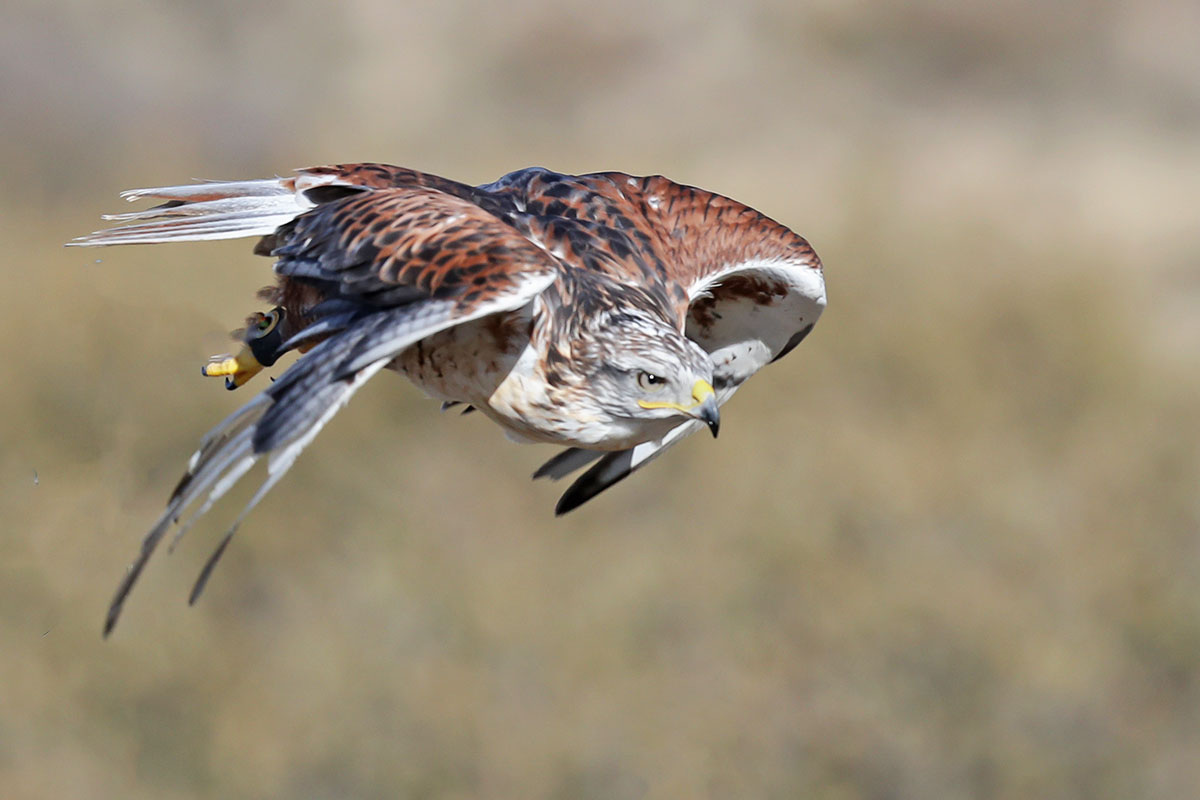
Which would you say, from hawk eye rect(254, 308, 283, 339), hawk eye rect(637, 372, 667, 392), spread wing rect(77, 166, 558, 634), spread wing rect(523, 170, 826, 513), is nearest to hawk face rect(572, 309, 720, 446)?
hawk eye rect(637, 372, 667, 392)

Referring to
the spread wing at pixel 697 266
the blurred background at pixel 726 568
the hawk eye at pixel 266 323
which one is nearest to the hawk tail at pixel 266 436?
the spread wing at pixel 697 266

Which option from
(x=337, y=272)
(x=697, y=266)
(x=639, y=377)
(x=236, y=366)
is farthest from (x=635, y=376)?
(x=236, y=366)

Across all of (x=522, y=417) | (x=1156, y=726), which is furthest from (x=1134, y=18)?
(x=522, y=417)

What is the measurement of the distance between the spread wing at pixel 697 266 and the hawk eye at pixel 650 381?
30.2 inches

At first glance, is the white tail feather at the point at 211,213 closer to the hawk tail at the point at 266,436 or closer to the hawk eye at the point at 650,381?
the hawk tail at the point at 266,436

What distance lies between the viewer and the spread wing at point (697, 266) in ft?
21.2

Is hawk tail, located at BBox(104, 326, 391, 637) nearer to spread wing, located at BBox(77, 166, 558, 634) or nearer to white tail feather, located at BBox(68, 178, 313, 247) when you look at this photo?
spread wing, located at BBox(77, 166, 558, 634)

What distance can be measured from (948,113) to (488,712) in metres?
14.2

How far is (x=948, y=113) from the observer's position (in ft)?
87.2

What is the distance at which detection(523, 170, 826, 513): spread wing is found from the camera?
21.2ft

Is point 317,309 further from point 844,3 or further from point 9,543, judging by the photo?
point 844,3

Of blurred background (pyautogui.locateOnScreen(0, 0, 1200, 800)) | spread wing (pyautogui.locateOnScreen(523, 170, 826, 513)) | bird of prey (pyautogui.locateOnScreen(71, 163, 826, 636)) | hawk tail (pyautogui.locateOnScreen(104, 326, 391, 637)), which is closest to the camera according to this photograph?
hawk tail (pyautogui.locateOnScreen(104, 326, 391, 637))

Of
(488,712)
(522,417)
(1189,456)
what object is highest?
(522,417)

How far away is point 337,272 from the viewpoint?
5.52 m
